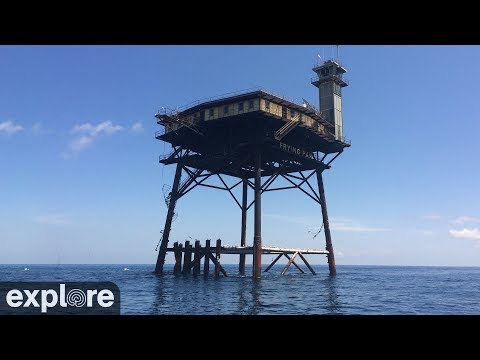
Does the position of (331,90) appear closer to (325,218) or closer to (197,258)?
(325,218)

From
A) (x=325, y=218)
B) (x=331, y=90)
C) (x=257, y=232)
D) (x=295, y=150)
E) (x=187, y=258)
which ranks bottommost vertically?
(x=187, y=258)

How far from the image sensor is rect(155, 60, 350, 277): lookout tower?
154 feet

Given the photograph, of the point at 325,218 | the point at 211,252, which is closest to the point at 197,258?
the point at 211,252

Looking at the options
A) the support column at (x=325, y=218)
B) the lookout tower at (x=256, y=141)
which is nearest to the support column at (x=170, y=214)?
the lookout tower at (x=256, y=141)

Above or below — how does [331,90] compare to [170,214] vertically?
above

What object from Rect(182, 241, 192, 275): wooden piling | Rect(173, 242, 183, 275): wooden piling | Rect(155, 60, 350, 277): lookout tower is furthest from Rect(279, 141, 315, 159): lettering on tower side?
Rect(173, 242, 183, 275): wooden piling

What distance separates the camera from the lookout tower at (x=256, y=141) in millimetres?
46969

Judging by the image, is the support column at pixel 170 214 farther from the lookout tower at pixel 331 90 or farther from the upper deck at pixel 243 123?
the lookout tower at pixel 331 90

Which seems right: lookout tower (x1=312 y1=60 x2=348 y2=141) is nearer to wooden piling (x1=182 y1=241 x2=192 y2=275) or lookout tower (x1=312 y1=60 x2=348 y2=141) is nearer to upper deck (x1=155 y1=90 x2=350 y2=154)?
upper deck (x1=155 y1=90 x2=350 y2=154)

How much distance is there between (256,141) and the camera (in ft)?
156
